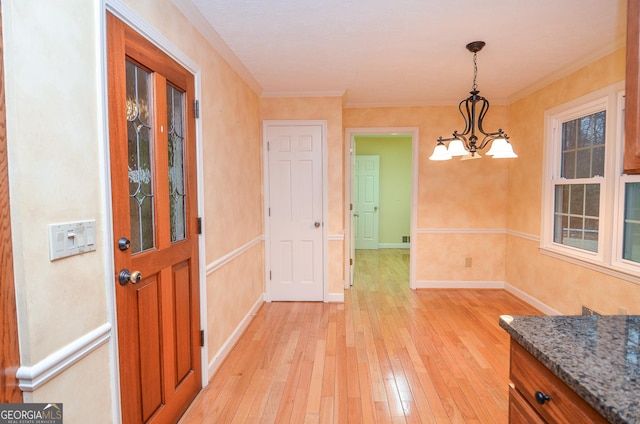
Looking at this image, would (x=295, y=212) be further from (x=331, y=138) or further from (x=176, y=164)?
(x=176, y=164)

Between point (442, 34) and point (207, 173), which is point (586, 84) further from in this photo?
point (207, 173)

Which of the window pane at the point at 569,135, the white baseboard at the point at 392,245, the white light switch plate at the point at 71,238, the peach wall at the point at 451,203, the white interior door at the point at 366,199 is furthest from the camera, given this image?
the white baseboard at the point at 392,245

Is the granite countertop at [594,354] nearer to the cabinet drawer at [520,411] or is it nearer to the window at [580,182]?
the cabinet drawer at [520,411]

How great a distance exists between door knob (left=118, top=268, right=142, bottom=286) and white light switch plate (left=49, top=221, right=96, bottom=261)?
19 centimetres

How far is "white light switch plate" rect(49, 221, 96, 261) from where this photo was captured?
3.51 ft

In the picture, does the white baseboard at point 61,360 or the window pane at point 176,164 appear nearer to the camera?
the white baseboard at point 61,360

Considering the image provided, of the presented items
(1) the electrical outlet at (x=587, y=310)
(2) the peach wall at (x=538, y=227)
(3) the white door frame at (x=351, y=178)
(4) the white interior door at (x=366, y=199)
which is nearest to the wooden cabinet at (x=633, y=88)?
(2) the peach wall at (x=538, y=227)

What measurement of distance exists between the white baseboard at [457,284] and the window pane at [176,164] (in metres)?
3.40

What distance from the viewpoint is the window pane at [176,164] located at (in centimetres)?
187

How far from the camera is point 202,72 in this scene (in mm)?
2238

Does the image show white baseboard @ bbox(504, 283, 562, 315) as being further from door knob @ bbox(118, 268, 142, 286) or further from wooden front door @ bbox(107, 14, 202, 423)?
door knob @ bbox(118, 268, 142, 286)

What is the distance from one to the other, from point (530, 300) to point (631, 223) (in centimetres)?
152

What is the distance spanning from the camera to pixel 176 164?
76.5 inches

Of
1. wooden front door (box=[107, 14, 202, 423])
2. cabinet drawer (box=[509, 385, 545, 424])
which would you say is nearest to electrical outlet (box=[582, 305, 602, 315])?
cabinet drawer (box=[509, 385, 545, 424])
